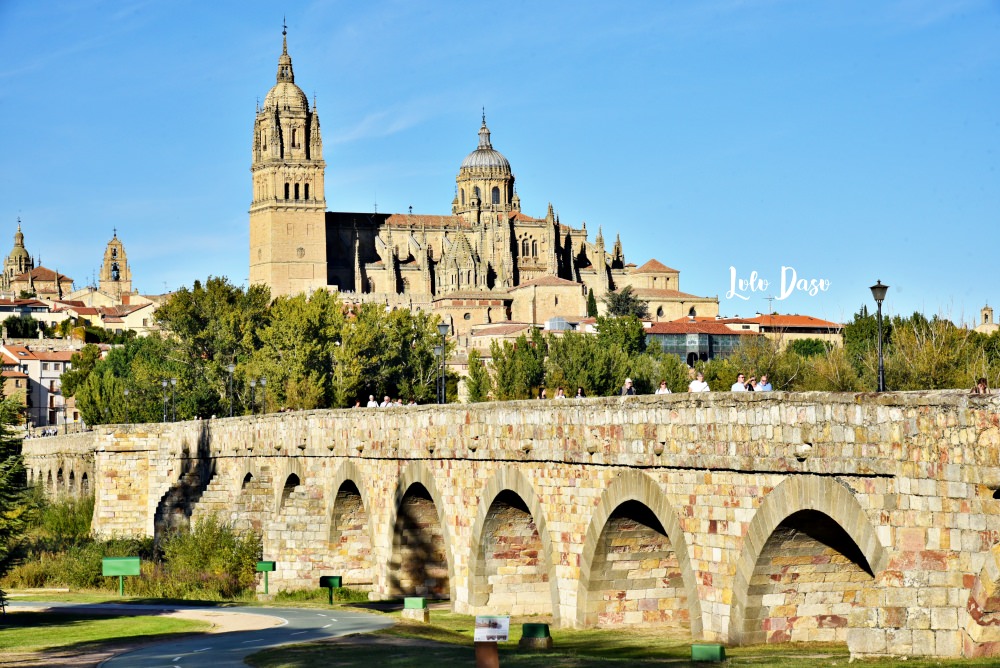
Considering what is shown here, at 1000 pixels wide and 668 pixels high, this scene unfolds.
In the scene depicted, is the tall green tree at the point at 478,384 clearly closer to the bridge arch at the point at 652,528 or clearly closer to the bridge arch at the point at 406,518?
the bridge arch at the point at 406,518

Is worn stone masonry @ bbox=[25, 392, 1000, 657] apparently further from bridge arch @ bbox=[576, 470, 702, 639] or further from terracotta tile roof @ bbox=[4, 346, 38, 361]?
terracotta tile roof @ bbox=[4, 346, 38, 361]

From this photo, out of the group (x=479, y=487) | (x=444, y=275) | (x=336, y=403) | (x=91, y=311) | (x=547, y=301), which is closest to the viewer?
(x=479, y=487)

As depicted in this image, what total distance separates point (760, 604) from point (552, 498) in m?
5.76

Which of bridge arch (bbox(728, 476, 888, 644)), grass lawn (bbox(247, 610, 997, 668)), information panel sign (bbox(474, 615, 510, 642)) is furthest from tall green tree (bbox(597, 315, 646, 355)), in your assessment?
information panel sign (bbox(474, 615, 510, 642))

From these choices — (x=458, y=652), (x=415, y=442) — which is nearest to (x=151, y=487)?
(x=415, y=442)

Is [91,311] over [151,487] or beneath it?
over

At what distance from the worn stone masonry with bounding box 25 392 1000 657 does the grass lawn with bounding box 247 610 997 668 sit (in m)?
0.51

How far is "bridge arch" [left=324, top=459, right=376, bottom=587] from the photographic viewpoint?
34.8m

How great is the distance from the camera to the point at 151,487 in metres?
54.0

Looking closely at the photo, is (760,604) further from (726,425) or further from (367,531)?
(367,531)

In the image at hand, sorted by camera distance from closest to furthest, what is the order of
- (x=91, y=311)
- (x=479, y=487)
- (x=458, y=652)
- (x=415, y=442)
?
(x=458, y=652)
(x=479, y=487)
(x=415, y=442)
(x=91, y=311)

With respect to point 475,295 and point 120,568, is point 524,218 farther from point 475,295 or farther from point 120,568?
point 120,568

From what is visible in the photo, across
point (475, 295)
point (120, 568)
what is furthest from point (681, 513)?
point (475, 295)

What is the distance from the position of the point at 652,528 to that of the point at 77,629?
1115 centimetres
